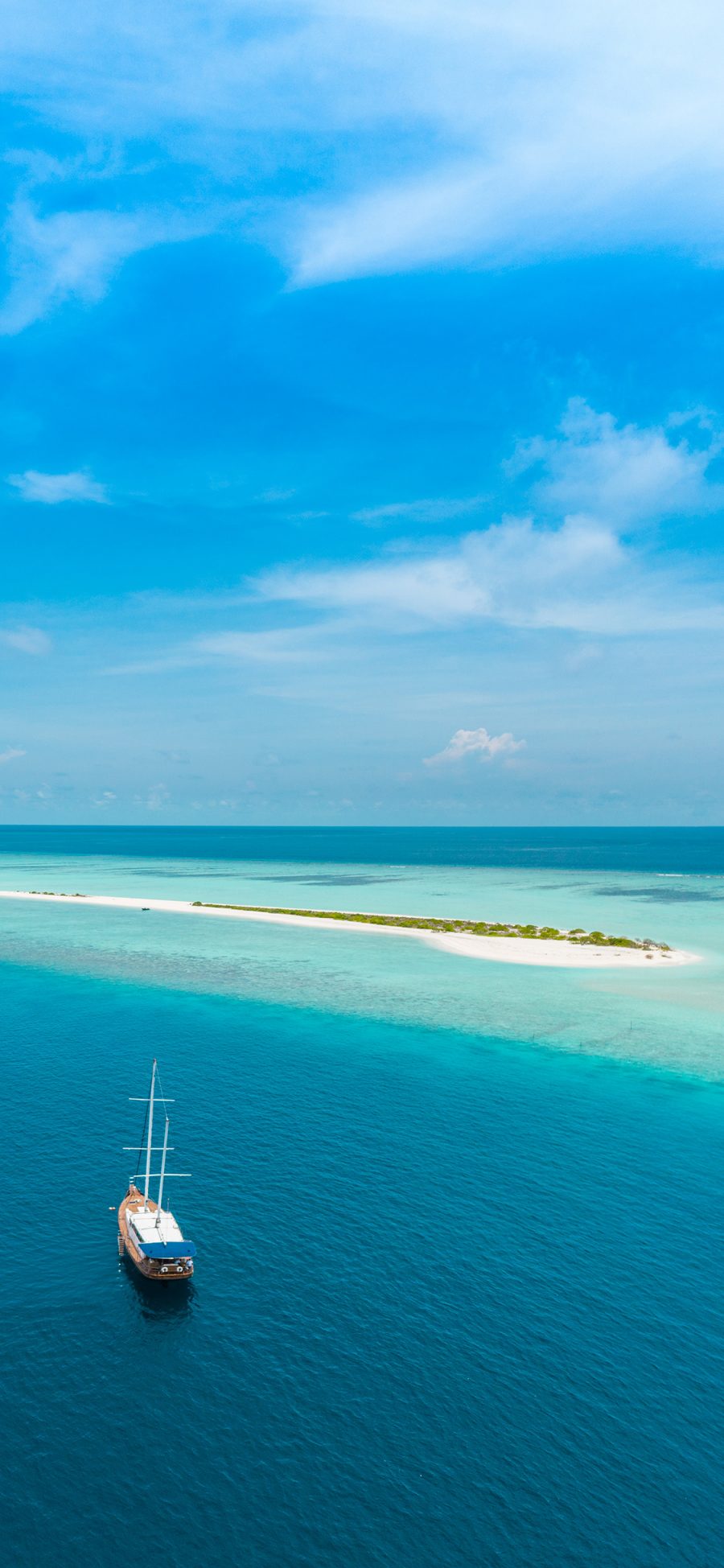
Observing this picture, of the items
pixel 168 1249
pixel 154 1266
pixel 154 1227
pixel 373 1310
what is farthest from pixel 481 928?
pixel 154 1266

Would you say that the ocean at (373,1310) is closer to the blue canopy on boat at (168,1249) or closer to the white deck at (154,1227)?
the blue canopy on boat at (168,1249)

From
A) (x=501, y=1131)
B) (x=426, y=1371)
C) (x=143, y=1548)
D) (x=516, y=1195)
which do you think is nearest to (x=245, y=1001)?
(x=501, y=1131)

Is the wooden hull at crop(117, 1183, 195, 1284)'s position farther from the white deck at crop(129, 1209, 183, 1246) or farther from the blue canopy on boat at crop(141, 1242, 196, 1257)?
the white deck at crop(129, 1209, 183, 1246)

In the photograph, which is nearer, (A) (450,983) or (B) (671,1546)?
(B) (671,1546)

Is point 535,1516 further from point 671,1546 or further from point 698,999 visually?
point 698,999

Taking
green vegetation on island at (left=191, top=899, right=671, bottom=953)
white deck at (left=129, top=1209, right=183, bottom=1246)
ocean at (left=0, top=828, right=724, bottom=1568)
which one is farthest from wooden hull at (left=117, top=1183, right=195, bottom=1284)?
green vegetation on island at (left=191, top=899, right=671, bottom=953)

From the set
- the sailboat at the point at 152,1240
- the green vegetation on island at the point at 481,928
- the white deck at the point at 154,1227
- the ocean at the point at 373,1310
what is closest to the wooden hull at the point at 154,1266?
the sailboat at the point at 152,1240

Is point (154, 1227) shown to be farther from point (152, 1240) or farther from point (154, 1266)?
point (154, 1266)
